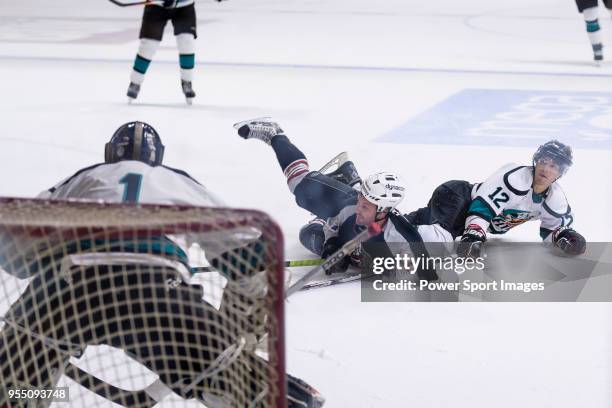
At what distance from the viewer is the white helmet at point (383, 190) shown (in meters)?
3.84

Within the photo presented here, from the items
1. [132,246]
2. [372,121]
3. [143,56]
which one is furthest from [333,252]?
[143,56]

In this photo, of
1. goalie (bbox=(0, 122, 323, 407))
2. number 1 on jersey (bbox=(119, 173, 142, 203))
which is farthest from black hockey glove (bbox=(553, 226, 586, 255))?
number 1 on jersey (bbox=(119, 173, 142, 203))

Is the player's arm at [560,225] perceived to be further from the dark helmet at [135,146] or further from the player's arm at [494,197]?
the dark helmet at [135,146]

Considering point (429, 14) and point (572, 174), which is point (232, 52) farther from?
point (572, 174)

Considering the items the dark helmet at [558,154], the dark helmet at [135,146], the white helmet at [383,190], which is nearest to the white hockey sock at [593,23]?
the dark helmet at [558,154]

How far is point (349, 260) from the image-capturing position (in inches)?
163

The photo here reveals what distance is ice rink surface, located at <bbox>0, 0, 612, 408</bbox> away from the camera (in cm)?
335

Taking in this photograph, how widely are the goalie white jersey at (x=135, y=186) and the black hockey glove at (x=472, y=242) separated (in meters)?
1.84

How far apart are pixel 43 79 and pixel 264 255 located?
22.3 feet

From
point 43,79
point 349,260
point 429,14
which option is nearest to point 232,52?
point 43,79

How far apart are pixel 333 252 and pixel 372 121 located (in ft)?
10.3

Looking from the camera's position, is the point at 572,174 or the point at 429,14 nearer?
the point at 572,174

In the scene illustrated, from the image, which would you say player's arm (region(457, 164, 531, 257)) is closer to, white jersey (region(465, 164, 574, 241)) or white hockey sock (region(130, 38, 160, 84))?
white jersey (region(465, 164, 574, 241))

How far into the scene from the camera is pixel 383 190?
3.84 meters
